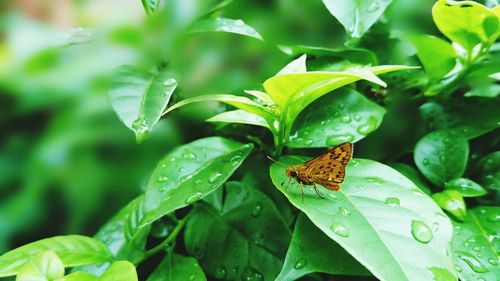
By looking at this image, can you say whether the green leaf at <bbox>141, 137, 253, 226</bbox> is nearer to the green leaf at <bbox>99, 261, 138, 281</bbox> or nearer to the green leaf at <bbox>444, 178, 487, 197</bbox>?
the green leaf at <bbox>99, 261, 138, 281</bbox>

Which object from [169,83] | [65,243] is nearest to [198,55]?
[169,83]

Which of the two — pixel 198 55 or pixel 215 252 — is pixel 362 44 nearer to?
pixel 198 55

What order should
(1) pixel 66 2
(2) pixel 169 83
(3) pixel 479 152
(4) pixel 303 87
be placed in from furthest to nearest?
(1) pixel 66 2
(3) pixel 479 152
(2) pixel 169 83
(4) pixel 303 87

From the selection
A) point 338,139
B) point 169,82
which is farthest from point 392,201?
point 169,82

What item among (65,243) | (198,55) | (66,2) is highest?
(66,2)

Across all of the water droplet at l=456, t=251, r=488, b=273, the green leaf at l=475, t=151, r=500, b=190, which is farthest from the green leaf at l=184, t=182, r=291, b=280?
the green leaf at l=475, t=151, r=500, b=190

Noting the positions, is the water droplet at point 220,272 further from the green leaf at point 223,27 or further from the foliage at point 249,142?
the green leaf at point 223,27
